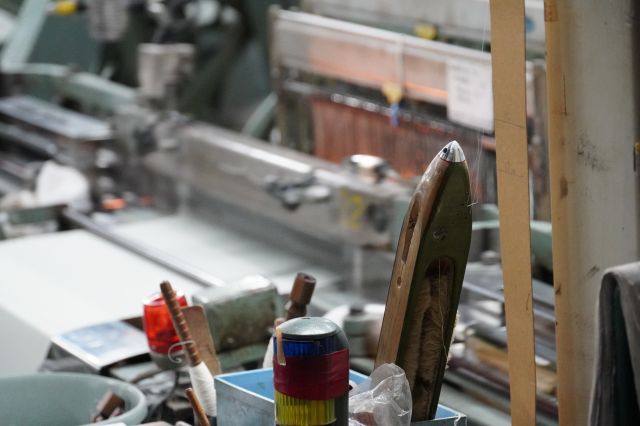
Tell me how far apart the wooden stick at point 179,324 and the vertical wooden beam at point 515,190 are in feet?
1.51

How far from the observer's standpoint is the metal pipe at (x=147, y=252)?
2859 millimetres

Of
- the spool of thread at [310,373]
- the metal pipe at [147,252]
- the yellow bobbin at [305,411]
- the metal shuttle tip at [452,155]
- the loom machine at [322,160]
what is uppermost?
the metal shuttle tip at [452,155]

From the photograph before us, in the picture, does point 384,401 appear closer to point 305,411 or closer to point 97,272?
point 305,411

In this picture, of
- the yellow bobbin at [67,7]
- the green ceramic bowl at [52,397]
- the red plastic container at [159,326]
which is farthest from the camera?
the yellow bobbin at [67,7]

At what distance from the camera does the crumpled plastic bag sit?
1.39 m

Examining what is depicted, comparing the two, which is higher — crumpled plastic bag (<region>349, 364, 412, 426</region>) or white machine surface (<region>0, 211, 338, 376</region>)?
crumpled plastic bag (<region>349, 364, 412, 426</region>)

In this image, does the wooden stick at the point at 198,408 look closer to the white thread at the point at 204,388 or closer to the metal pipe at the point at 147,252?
the white thread at the point at 204,388

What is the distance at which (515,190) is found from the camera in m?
1.42

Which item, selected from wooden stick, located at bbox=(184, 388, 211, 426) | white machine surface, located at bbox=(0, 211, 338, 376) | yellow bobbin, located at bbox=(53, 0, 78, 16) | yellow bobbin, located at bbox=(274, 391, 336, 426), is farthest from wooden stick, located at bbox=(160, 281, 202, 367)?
yellow bobbin, located at bbox=(53, 0, 78, 16)

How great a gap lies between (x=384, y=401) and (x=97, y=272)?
5.75ft

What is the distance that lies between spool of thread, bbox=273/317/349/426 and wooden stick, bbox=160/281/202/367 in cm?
33

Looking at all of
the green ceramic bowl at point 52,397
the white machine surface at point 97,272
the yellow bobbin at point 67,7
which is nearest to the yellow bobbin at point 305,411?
the green ceramic bowl at point 52,397

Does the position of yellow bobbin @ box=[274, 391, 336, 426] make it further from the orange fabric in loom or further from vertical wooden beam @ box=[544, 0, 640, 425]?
the orange fabric in loom

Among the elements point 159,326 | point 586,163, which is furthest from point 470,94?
point 586,163
